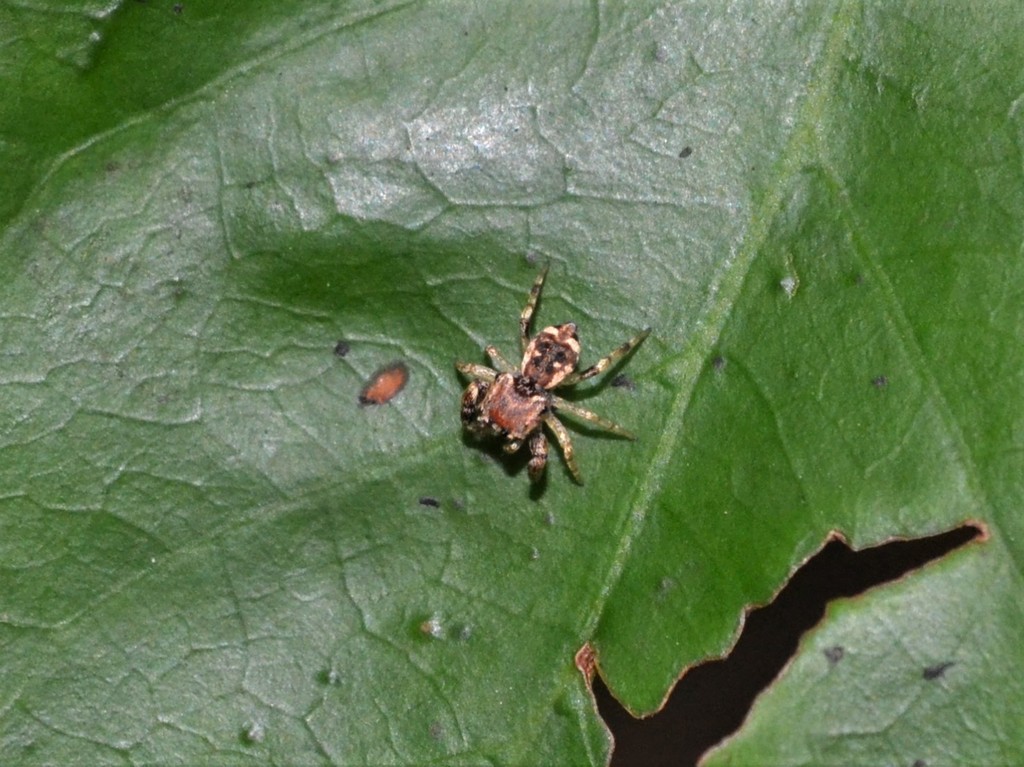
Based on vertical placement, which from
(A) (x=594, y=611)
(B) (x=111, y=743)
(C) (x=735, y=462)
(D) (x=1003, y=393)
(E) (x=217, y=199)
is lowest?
(B) (x=111, y=743)

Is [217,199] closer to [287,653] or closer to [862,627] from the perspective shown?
[287,653]

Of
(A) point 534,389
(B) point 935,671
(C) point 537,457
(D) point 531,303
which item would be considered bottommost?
(B) point 935,671

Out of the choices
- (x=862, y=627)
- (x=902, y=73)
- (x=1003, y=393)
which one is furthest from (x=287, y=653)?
(x=902, y=73)

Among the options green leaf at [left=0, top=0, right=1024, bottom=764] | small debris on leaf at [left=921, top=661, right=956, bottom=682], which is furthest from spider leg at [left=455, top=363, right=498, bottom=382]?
small debris on leaf at [left=921, top=661, right=956, bottom=682]

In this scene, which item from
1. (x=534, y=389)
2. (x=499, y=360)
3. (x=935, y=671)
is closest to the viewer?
(x=935, y=671)

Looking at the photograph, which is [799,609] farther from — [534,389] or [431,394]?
[431,394]

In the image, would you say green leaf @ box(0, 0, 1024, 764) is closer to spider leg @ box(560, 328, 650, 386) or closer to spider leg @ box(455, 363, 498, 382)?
spider leg @ box(560, 328, 650, 386)

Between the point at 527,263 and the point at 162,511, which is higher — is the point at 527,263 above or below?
above

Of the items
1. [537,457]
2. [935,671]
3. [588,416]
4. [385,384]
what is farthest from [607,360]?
[935,671]
